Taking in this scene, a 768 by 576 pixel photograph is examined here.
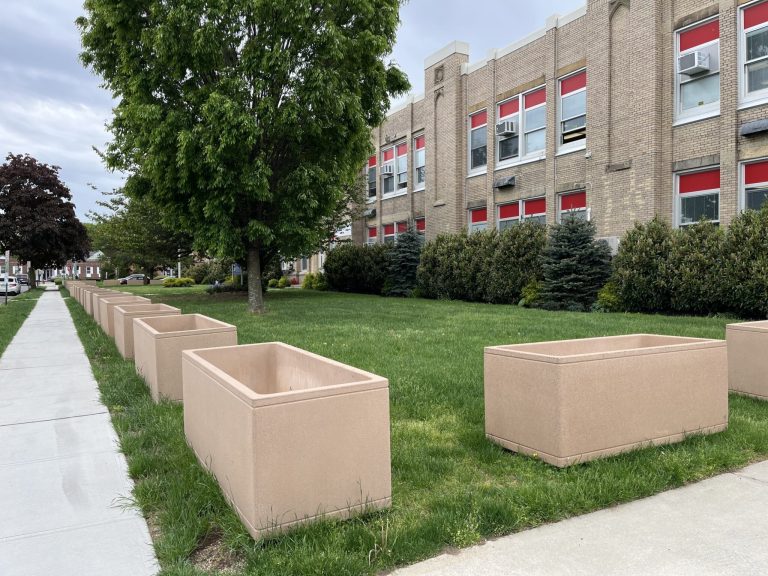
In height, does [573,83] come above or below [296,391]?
above

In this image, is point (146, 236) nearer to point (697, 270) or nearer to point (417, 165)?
point (417, 165)

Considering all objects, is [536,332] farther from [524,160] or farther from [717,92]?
[524,160]

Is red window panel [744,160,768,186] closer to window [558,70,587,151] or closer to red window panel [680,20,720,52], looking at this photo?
red window panel [680,20,720,52]

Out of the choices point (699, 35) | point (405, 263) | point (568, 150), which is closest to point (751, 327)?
point (699, 35)

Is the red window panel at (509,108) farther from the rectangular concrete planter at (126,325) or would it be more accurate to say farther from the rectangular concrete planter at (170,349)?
the rectangular concrete planter at (170,349)

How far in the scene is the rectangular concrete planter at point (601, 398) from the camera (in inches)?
159

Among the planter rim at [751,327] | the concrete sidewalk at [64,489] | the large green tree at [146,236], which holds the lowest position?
the concrete sidewalk at [64,489]

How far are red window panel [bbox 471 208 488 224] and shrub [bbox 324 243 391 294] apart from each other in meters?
4.25

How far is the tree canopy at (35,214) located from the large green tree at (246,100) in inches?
1132

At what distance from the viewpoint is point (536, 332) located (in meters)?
10.9

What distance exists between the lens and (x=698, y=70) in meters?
15.4

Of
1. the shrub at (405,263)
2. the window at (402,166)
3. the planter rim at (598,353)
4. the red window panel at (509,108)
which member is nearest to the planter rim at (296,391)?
the planter rim at (598,353)

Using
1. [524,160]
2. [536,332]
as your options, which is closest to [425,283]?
[524,160]

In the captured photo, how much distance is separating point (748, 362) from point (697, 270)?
8255 millimetres
